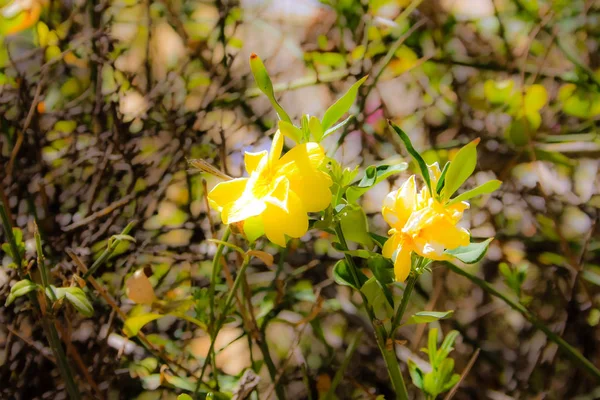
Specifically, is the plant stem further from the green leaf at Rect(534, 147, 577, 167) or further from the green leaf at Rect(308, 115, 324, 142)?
the green leaf at Rect(534, 147, 577, 167)

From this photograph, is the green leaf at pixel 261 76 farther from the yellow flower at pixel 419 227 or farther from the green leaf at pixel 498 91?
the green leaf at pixel 498 91

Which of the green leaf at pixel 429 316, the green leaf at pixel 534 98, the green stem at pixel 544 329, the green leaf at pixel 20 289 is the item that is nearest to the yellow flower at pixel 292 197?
the green leaf at pixel 429 316

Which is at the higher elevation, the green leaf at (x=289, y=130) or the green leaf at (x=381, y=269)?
the green leaf at (x=289, y=130)

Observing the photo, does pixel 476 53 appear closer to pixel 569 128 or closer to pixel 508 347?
pixel 569 128

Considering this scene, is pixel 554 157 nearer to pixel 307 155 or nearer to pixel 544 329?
pixel 544 329

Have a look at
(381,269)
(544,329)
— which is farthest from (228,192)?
(544,329)

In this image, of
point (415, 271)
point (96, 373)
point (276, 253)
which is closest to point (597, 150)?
point (276, 253)

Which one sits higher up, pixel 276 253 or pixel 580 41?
pixel 580 41
